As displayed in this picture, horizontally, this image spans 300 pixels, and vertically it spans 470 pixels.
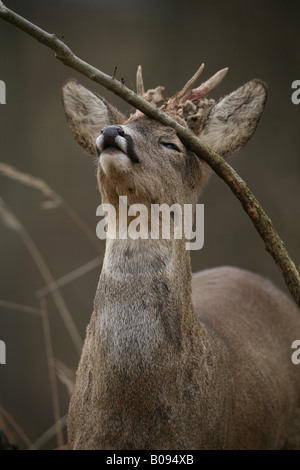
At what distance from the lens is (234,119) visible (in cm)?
378

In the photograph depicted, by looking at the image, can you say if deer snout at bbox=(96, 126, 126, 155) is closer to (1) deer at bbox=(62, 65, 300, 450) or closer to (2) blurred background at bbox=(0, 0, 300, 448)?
(1) deer at bbox=(62, 65, 300, 450)

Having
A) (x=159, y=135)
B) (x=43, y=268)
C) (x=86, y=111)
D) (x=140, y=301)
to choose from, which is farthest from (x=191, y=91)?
(x=43, y=268)

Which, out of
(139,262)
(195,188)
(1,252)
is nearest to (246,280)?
(195,188)

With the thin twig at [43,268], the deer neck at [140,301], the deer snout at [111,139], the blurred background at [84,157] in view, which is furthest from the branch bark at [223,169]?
the blurred background at [84,157]

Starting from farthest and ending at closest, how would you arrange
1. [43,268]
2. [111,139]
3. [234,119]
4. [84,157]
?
[84,157] < [43,268] < [234,119] < [111,139]

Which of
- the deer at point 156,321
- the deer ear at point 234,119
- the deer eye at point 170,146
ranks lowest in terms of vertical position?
the deer at point 156,321

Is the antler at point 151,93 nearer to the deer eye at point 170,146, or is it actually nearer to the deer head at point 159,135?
the deer head at point 159,135

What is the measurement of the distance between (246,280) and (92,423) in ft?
7.90

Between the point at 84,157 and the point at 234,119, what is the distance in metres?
4.47

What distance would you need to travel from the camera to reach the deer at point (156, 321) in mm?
2977

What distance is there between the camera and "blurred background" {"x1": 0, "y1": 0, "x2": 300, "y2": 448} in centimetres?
720

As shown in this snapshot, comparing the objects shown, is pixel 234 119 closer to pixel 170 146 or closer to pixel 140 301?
pixel 170 146

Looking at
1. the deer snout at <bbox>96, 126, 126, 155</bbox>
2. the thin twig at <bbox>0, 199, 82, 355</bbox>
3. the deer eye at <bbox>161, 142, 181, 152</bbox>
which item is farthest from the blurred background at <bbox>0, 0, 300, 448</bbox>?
the deer snout at <bbox>96, 126, 126, 155</bbox>

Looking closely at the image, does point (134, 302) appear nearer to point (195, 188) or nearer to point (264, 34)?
point (195, 188)
